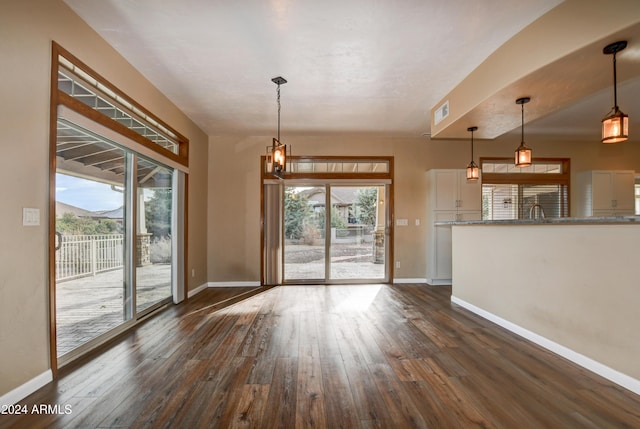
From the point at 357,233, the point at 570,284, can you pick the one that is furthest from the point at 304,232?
the point at 570,284

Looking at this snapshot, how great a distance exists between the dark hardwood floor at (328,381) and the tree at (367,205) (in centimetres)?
257

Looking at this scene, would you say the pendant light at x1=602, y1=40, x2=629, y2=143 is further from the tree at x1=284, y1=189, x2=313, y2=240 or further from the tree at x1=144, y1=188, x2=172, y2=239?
the tree at x1=144, y1=188, x2=172, y2=239

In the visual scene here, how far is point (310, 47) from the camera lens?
2.87 metres

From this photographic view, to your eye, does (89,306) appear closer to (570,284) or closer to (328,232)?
(328,232)

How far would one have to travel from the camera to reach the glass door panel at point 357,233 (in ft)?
19.1

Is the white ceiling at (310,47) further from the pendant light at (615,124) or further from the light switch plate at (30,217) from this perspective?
the light switch plate at (30,217)

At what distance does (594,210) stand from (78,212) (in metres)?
7.98

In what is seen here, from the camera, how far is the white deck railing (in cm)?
252

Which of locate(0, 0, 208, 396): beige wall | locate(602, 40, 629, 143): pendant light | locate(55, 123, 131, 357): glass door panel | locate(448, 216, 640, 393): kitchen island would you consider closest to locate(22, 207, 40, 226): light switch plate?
locate(0, 0, 208, 396): beige wall

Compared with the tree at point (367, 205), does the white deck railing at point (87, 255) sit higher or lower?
lower

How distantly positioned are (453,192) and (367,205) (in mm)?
1597

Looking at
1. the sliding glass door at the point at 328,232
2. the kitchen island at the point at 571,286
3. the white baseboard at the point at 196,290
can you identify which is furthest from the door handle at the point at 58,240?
the kitchen island at the point at 571,286

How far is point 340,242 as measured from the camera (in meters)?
5.83

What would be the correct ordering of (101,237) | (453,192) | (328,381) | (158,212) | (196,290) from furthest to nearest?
1. (453,192)
2. (196,290)
3. (158,212)
4. (101,237)
5. (328,381)
